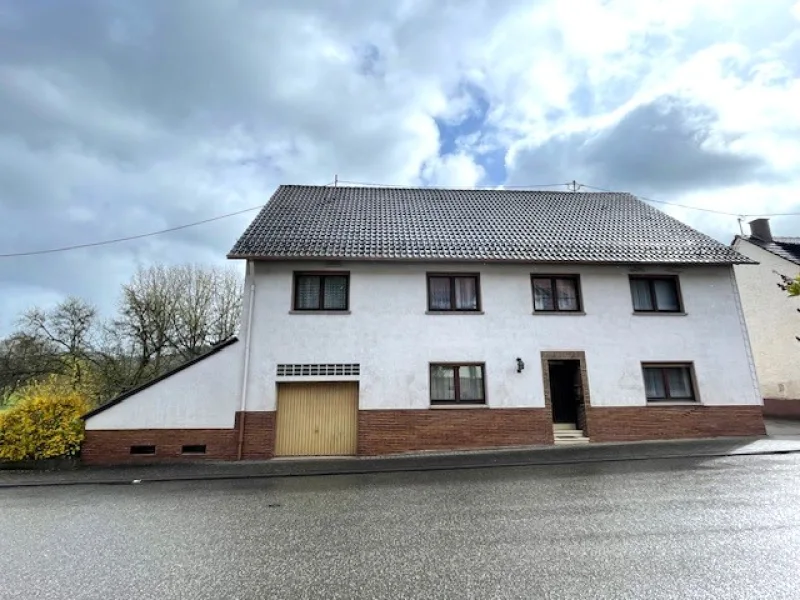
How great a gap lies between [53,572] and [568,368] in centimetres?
1213

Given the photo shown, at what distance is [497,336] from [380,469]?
5.00 meters

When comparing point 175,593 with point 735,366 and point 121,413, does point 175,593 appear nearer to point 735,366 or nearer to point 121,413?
point 121,413

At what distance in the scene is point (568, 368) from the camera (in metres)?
12.7

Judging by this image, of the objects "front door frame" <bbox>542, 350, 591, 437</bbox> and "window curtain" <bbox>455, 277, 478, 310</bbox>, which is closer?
"front door frame" <bbox>542, 350, 591, 437</bbox>

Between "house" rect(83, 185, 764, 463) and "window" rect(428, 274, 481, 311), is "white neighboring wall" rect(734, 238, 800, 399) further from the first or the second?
"window" rect(428, 274, 481, 311)

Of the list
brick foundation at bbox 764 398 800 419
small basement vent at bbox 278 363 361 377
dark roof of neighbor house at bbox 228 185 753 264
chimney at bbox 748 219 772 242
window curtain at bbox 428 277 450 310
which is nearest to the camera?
small basement vent at bbox 278 363 361 377

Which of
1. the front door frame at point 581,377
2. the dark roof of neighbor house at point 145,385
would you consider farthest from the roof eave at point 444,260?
the front door frame at point 581,377

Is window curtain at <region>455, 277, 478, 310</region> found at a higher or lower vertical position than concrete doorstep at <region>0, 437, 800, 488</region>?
higher

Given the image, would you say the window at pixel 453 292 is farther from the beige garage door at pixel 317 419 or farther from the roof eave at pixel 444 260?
the beige garage door at pixel 317 419

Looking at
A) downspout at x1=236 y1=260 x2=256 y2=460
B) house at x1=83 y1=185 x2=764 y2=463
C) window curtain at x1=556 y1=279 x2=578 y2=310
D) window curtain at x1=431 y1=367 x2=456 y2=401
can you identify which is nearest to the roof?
house at x1=83 y1=185 x2=764 y2=463

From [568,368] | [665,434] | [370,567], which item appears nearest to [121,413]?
[370,567]

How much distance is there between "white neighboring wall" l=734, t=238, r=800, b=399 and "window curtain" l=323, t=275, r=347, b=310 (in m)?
16.6

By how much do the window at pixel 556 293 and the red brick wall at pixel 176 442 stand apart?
8.51 metres

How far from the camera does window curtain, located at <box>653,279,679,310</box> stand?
13.0m
